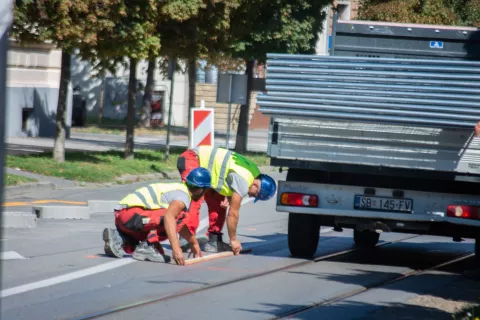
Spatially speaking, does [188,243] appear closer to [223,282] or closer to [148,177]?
[223,282]

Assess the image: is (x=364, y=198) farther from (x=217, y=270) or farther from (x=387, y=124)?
(x=217, y=270)

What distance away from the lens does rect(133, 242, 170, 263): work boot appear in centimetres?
1023

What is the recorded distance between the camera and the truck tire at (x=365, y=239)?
492 inches

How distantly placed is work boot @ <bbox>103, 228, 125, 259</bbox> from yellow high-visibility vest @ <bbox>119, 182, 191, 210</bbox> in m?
0.35

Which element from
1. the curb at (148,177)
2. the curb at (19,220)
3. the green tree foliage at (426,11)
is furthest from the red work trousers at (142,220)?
the green tree foliage at (426,11)

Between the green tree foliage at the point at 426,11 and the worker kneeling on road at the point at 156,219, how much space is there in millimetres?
14198

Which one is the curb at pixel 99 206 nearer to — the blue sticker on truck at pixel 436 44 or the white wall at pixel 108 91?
the blue sticker on truck at pixel 436 44

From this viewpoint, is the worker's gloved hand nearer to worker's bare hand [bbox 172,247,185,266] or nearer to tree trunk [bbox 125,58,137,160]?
worker's bare hand [bbox 172,247,185,266]

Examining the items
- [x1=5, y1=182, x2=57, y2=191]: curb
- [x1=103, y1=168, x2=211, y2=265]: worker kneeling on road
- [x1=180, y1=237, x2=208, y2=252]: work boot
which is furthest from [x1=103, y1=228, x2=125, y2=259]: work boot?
[x1=5, y1=182, x2=57, y2=191]: curb

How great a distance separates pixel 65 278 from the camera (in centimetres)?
906

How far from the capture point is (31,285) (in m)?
8.58

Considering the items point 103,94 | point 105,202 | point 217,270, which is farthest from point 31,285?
point 103,94

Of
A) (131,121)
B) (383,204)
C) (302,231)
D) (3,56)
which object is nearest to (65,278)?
(302,231)

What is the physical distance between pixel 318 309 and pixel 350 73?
3088 mm
